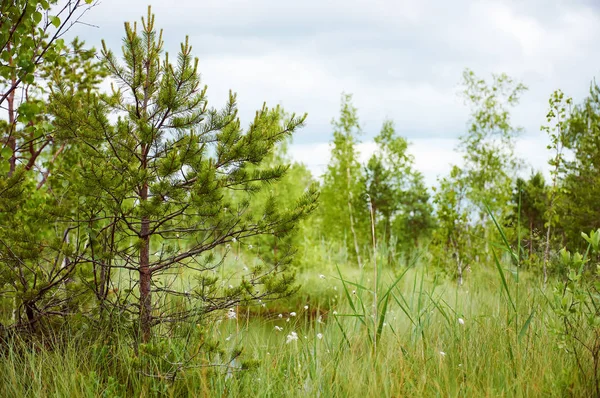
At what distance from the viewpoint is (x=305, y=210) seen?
3.55 m

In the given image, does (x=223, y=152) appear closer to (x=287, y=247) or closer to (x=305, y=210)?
(x=305, y=210)

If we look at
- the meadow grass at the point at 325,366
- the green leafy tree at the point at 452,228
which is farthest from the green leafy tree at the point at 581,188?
the meadow grass at the point at 325,366

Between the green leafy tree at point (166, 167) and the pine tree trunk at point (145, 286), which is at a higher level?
the green leafy tree at point (166, 167)

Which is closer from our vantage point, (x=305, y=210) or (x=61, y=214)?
(x=61, y=214)

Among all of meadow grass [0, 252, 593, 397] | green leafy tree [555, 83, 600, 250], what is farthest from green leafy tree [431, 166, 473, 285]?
meadow grass [0, 252, 593, 397]

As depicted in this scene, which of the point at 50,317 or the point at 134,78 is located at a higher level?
the point at 134,78

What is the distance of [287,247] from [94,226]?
1417 mm

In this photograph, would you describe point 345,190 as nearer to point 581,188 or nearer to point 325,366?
point 581,188

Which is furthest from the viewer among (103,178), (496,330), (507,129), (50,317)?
(507,129)

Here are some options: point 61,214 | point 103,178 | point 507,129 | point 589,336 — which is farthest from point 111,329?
point 507,129

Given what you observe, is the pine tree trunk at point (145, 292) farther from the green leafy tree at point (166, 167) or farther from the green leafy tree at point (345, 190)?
the green leafy tree at point (345, 190)

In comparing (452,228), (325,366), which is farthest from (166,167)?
(452,228)

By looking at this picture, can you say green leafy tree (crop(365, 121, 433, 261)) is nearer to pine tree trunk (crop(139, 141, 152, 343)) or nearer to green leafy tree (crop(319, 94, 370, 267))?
green leafy tree (crop(319, 94, 370, 267))

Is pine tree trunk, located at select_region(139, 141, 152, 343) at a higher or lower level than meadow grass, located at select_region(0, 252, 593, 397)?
higher
